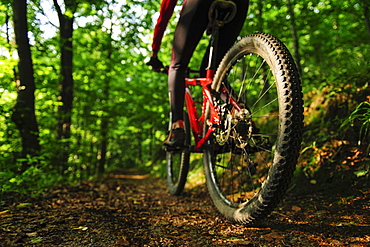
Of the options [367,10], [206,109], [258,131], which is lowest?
[258,131]

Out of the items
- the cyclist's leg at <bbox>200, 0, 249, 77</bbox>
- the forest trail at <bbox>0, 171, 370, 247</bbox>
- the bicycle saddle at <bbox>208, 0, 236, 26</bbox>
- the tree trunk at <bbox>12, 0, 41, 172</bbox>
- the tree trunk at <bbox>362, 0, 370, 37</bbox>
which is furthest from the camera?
the tree trunk at <bbox>12, 0, 41, 172</bbox>

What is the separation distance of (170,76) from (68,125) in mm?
4398

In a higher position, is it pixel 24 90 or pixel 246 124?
pixel 24 90

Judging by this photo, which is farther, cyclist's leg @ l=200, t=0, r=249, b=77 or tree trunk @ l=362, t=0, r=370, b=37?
tree trunk @ l=362, t=0, r=370, b=37

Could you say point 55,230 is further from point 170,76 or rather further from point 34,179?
point 34,179

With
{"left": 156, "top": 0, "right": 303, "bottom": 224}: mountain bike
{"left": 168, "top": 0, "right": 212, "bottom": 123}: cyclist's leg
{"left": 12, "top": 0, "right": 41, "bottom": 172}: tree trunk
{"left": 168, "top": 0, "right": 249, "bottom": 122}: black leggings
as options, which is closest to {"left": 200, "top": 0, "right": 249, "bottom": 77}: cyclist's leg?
{"left": 168, "top": 0, "right": 249, "bottom": 122}: black leggings

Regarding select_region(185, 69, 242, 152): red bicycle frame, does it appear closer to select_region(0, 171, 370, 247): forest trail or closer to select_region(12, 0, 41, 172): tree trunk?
select_region(0, 171, 370, 247): forest trail

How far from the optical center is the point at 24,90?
3.50 meters

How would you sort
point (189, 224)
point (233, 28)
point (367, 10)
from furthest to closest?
point (367, 10) < point (233, 28) < point (189, 224)

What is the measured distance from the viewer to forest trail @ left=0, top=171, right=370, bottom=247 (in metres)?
1.23

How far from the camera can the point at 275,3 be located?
4.42 m

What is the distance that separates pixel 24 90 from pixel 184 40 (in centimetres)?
279

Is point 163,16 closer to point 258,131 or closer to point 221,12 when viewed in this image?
point 221,12

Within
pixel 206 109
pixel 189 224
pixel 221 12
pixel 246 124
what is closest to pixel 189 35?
pixel 221 12
